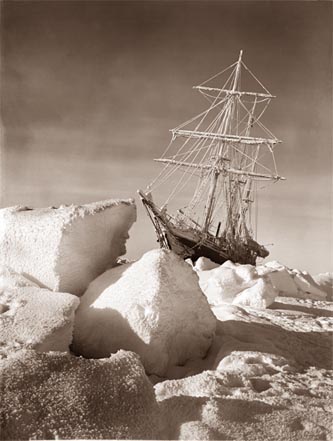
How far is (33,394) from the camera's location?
2.46 m

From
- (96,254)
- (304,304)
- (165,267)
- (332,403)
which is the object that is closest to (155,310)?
(165,267)

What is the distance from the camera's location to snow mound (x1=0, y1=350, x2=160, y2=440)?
229 centimetres

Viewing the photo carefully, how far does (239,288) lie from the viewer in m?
7.53

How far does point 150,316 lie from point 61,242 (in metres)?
1.18

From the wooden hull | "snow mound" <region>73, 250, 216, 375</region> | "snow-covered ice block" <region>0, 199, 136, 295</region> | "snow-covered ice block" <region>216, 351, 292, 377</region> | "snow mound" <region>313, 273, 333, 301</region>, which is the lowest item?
the wooden hull

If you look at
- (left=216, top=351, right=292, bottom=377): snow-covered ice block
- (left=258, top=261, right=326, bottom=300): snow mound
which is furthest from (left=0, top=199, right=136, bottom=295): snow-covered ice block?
(left=258, top=261, right=326, bottom=300): snow mound

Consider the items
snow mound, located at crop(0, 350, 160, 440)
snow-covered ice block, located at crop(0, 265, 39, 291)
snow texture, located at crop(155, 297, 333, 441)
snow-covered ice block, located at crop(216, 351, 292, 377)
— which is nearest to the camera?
snow mound, located at crop(0, 350, 160, 440)

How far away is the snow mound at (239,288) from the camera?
6.85m

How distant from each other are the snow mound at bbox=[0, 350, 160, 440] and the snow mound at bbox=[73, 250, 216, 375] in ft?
3.00

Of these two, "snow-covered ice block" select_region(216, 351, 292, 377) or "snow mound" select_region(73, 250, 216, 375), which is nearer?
"snow-covered ice block" select_region(216, 351, 292, 377)

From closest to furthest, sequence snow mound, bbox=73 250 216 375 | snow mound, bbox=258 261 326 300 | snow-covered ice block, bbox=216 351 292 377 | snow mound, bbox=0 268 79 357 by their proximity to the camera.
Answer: snow mound, bbox=0 268 79 357 < snow-covered ice block, bbox=216 351 292 377 < snow mound, bbox=73 250 216 375 < snow mound, bbox=258 261 326 300

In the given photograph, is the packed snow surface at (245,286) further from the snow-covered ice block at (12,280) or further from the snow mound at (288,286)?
the snow-covered ice block at (12,280)

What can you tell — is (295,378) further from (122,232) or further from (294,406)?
(122,232)

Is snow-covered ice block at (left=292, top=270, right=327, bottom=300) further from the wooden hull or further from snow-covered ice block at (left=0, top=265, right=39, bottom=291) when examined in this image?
the wooden hull
